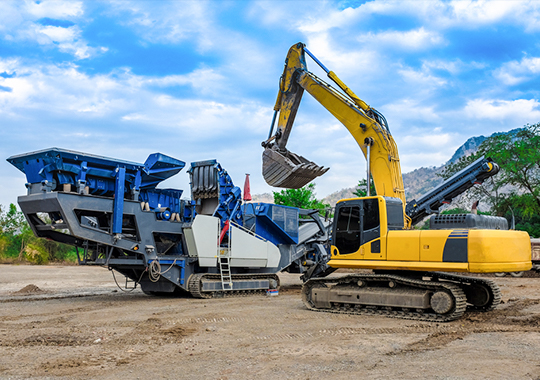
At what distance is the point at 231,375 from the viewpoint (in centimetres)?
541

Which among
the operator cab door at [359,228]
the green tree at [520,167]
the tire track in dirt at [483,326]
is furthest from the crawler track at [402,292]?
the green tree at [520,167]

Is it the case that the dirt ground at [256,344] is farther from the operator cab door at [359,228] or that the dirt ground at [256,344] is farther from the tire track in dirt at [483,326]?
the operator cab door at [359,228]

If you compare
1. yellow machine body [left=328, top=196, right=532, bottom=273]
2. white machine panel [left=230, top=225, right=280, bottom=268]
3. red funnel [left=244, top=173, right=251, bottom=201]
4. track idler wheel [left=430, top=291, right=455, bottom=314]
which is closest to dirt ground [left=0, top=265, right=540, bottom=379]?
track idler wheel [left=430, top=291, right=455, bottom=314]

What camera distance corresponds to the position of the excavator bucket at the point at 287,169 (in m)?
13.5

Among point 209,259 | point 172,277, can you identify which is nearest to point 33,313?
point 172,277

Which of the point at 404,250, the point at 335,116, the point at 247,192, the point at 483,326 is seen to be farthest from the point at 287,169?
the point at 483,326

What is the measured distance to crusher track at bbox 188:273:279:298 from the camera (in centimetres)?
1306

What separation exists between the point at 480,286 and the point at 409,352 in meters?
4.57

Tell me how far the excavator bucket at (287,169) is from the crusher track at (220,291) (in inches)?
118

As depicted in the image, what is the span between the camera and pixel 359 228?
398 inches

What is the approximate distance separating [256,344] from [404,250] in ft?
12.7

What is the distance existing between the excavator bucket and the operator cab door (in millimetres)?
3168

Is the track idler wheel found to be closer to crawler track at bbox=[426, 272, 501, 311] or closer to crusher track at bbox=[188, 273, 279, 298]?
crawler track at bbox=[426, 272, 501, 311]

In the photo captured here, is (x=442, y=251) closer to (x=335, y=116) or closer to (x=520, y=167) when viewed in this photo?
(x=335, y=116)
